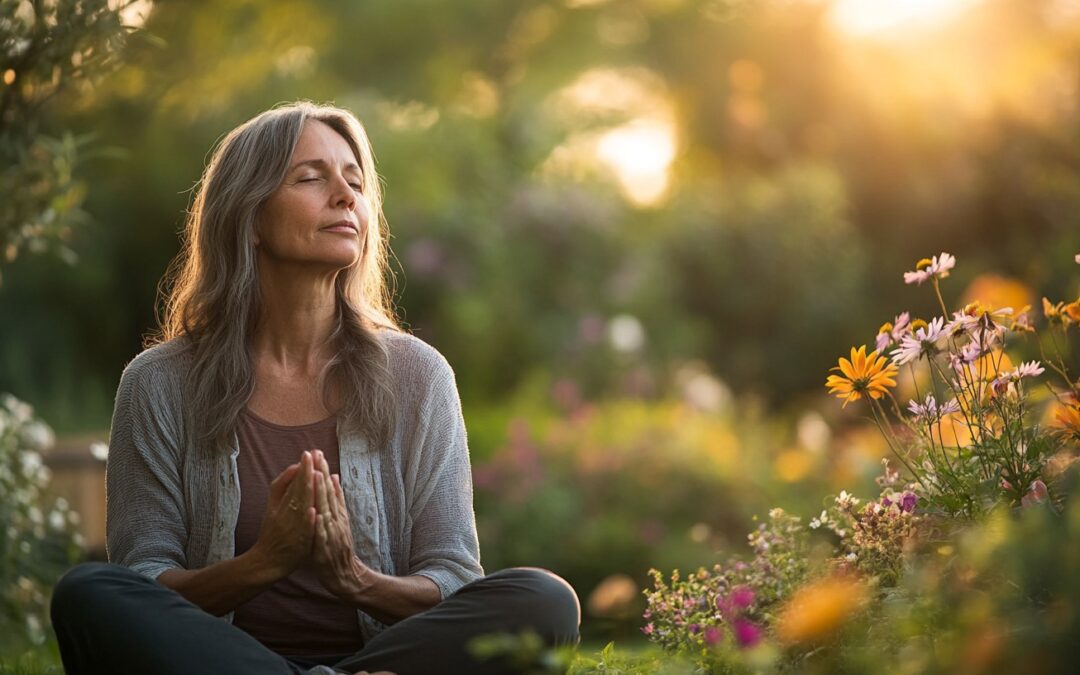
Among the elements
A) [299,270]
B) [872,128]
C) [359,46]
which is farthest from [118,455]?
[359,46]

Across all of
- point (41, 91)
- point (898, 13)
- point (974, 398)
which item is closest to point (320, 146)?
point (41, 91)

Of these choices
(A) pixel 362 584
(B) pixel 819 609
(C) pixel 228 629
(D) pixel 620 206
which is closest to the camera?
(B) pixel 819 609

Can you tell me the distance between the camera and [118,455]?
123 inches

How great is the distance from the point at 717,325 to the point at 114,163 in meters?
6.57

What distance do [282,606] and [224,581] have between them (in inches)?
11.3

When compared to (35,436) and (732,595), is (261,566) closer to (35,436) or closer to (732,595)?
(732,595)

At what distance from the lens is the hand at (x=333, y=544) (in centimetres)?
274

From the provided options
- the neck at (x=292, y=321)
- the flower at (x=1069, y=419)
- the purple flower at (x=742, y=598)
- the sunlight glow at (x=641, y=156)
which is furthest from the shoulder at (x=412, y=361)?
the sunlight glow at (x=641, y=156)

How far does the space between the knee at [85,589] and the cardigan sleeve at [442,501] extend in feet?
2.21

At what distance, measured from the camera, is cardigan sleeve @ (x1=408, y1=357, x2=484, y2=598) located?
306 cm

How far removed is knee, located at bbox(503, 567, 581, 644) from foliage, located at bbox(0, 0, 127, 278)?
215 centimetres

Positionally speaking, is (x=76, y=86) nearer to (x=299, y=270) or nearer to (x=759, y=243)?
(x=299, y=270)

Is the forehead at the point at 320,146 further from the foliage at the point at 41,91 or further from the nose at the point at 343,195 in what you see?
the foliage at the point at 41,91

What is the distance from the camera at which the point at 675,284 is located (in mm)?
13469
